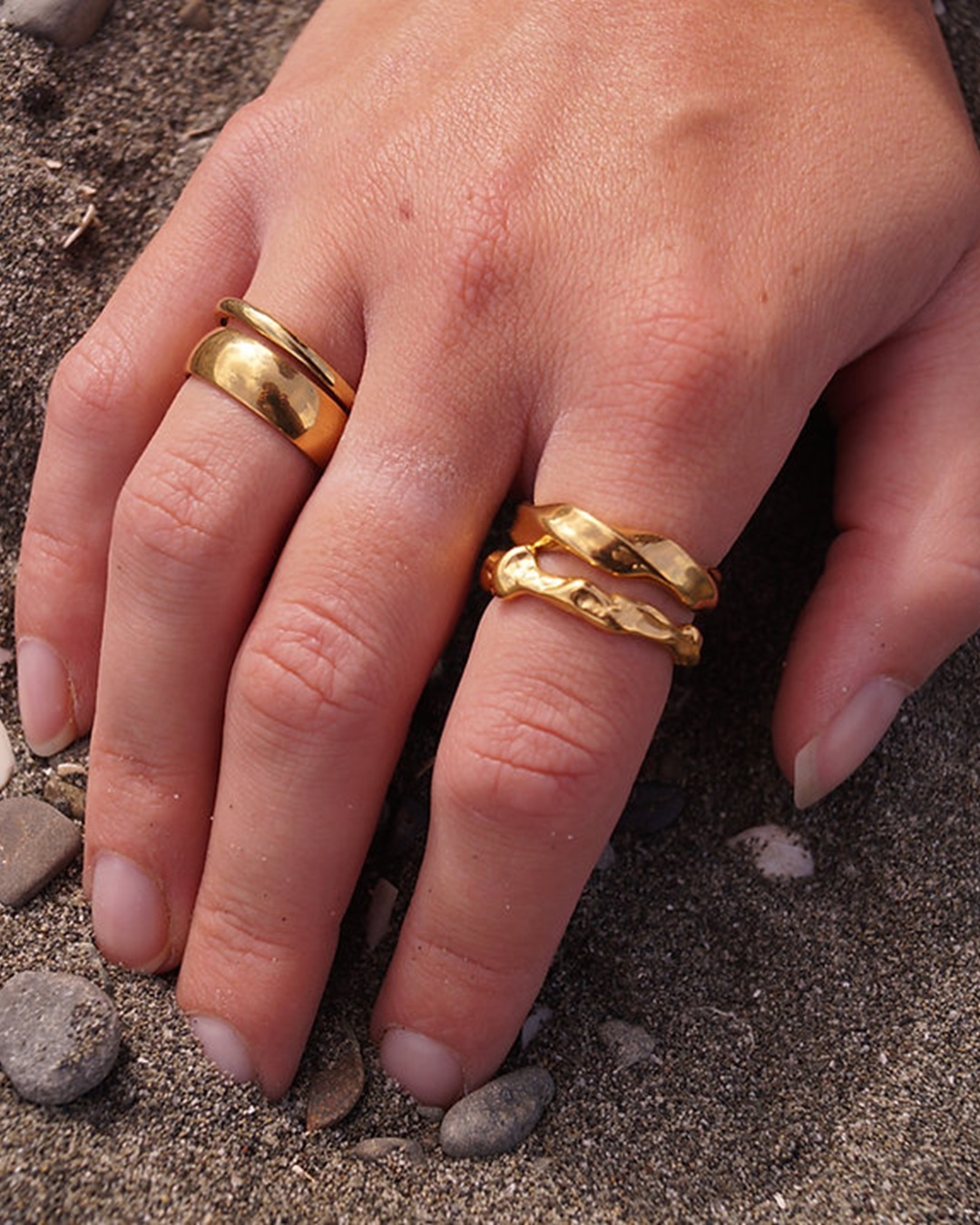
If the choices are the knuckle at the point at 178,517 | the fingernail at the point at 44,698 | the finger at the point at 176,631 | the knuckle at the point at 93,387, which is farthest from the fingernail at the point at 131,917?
the knuckle at the point at 93,387

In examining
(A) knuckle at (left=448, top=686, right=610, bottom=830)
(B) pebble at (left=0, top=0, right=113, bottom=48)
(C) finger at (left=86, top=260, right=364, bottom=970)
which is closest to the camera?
(A) knuckle at (left=448, top=686, right=610, bottom=830)

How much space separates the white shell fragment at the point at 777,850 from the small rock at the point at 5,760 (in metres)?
0.94

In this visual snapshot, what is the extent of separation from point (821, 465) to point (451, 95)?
2.29 feet

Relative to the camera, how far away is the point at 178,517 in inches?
52.1

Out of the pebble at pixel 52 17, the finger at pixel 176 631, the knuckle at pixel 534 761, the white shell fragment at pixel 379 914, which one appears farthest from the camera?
the pebble at pixel 52 17

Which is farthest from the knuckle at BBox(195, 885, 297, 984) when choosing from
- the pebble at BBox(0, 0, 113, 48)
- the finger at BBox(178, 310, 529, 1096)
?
the pebble at BBox(0, 0, 113, 48)

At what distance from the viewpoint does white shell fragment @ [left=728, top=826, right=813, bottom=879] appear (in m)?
1.53

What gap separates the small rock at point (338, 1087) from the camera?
1.30 meters

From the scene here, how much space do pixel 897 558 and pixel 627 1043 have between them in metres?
0.65

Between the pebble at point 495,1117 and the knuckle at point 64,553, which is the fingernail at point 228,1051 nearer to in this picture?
the pebble at point 495,1117

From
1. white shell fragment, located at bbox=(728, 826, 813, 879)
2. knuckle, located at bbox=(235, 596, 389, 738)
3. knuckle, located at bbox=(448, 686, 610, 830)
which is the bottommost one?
white shell fragment, located at bbox=(728, 826, 813, 879)

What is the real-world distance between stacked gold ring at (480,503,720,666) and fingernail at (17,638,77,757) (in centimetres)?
61

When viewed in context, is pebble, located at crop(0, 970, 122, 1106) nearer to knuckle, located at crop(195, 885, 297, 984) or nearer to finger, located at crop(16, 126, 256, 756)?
knuckle, located at crop(195, 885, 297, 984)

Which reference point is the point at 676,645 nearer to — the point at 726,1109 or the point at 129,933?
the point at 726,1109
